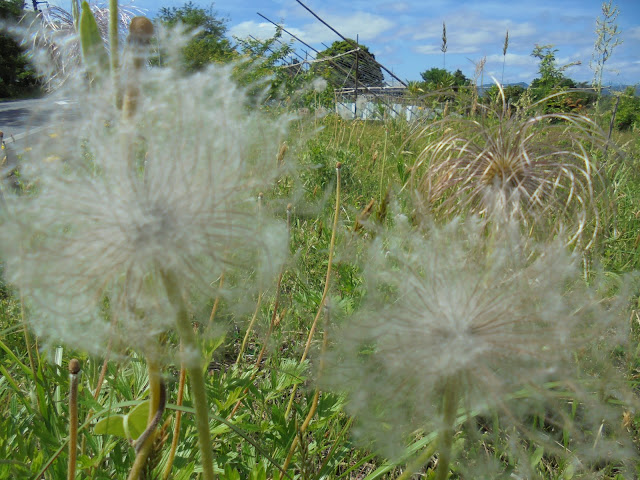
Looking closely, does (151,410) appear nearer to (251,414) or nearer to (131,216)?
(131,216)

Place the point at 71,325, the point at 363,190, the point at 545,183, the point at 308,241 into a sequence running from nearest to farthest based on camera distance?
the point at 71,325 < the point at 545,183 < the point at 308,241 < the point at 363,190

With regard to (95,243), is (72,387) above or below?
below

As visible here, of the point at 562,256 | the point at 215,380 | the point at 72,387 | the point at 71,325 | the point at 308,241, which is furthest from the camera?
the point at 308,241

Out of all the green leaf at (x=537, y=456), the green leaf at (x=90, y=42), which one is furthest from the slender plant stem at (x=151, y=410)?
the green leaf at (x=537, y=456)

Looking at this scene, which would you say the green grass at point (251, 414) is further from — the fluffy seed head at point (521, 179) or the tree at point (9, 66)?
the tree at point (9, 66)

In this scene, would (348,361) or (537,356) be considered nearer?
(537,356)

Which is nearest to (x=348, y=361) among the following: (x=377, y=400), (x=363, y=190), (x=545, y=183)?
(x=377, y=400)

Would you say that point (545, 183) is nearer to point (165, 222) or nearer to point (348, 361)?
point (348, 361)

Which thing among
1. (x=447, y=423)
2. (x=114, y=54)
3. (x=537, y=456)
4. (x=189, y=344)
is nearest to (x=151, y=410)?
(x=189, y=344)

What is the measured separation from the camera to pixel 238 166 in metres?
0.96

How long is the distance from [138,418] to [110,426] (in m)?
0.07

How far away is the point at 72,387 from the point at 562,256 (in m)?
1.04

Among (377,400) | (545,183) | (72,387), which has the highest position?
(545,183)

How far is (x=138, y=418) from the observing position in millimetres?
1005
